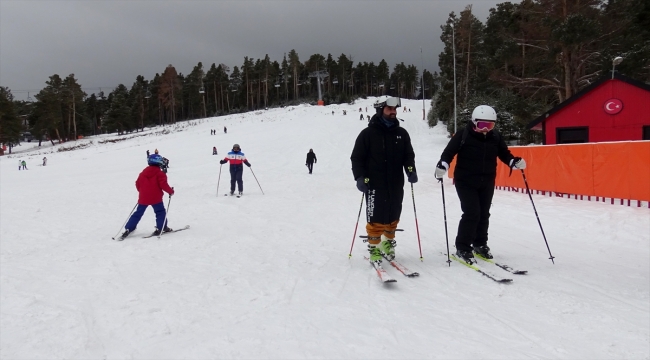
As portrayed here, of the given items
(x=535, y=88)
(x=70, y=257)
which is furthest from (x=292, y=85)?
(x=70, y=257)

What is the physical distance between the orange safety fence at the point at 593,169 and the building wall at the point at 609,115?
4.40 metres

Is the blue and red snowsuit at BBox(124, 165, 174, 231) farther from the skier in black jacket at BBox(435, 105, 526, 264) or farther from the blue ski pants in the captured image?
the skier in black jacket at BBox(435, 105, 526, 264)

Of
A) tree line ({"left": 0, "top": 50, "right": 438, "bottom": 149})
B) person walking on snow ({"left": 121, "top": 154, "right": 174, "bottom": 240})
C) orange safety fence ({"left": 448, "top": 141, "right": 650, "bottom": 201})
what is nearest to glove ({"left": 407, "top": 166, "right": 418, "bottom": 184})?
person walking on snow ({"left": 121, "top": 154, "right": 174, "bottom": 240})

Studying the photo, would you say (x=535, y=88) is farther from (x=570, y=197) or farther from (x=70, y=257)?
(x=70, y=257)

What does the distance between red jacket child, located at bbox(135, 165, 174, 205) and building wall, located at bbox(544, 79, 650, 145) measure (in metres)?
15.2

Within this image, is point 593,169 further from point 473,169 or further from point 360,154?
point 360,154

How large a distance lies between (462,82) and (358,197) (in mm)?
35875

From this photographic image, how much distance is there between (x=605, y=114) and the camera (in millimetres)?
15438

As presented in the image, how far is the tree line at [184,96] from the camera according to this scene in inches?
2992

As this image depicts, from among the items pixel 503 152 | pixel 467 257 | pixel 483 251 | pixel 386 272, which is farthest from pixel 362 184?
pixel 503 152

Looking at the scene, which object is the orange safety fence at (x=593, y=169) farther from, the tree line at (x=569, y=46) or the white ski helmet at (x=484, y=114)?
the tree line at (x=569, y=46)

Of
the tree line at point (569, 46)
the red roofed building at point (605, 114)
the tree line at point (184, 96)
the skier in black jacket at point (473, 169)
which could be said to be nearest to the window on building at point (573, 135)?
the red roofed building at point (605, 114)

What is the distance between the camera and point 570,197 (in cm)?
1127

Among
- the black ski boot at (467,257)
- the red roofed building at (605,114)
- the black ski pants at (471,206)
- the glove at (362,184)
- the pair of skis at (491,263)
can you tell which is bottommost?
the pair of skis at (491,263)
